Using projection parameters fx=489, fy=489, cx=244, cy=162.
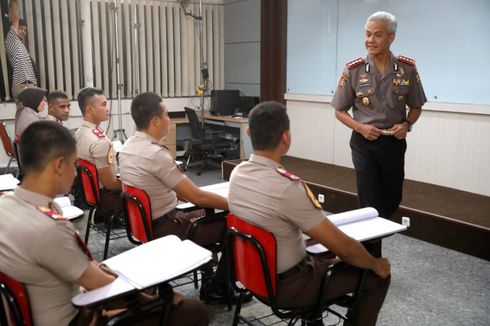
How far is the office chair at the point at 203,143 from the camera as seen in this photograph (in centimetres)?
655

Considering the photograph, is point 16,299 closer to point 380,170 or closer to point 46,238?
point 46,238

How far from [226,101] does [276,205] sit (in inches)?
219

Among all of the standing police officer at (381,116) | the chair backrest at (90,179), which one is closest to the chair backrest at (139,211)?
the chair backrest at (90,179)

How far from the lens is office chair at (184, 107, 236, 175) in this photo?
6.55m

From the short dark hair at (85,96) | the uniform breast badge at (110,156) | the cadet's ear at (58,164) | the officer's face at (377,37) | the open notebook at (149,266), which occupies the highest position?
the officer's face at (377,37)

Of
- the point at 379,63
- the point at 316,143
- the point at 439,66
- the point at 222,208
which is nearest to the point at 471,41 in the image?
the point at 439,66

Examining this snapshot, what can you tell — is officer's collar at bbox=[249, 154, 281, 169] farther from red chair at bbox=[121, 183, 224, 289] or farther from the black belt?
red chair at bbox=[121, 183, 224, 289]

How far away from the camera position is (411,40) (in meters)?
4.80

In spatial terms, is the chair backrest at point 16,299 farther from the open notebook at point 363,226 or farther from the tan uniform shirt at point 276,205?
the open notebook at point 363,226

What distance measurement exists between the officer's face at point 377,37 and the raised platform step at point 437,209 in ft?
5.02

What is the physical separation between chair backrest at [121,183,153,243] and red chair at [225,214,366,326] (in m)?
0.67

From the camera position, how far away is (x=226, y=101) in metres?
7.25

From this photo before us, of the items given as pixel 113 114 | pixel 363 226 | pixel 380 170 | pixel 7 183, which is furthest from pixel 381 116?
pixel 113 114

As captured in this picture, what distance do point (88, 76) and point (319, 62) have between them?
3171mm
